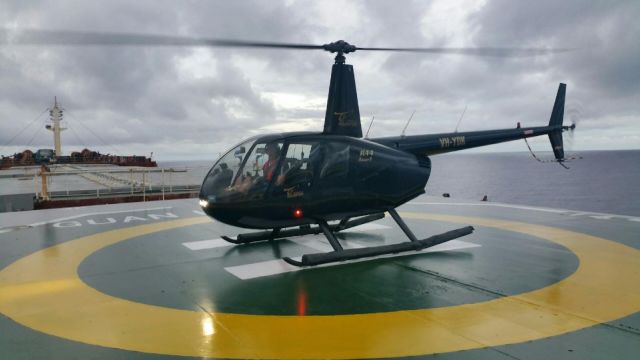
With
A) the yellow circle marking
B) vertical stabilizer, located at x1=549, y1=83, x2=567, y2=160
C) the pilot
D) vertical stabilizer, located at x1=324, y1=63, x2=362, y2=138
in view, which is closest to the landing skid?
the pilot

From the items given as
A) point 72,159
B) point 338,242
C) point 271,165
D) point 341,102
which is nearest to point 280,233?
point 338,242

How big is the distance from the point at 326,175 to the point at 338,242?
3.93 ft

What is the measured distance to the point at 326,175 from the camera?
7.73 metres

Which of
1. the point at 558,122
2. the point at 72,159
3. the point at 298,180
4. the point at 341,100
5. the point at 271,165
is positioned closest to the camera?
the point at 271,165

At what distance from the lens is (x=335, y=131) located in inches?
324

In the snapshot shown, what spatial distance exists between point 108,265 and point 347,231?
5.54 meters

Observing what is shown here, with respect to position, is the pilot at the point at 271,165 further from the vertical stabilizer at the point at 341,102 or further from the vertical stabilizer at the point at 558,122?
the vertical stabilizer at the point at 558,122

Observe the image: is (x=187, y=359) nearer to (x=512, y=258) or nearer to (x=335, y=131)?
(x=335, y=131)

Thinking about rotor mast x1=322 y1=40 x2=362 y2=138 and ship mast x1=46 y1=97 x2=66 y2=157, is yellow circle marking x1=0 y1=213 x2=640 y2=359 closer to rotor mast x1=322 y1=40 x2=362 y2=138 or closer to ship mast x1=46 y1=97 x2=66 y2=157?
rotor mast x1=322 y1=40 x2=362 y2=138

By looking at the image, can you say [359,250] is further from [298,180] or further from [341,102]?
[341,102]

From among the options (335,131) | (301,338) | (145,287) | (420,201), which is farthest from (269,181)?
(420,201)

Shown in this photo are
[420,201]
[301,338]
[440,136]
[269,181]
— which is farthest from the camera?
[420,201]

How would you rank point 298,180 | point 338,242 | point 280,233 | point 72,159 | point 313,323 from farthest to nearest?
1. point 72,159
2. point 280,233
3. point 338,242
4. point 298,180
5. point 313,323

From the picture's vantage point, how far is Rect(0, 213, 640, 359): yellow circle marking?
4371 mm
